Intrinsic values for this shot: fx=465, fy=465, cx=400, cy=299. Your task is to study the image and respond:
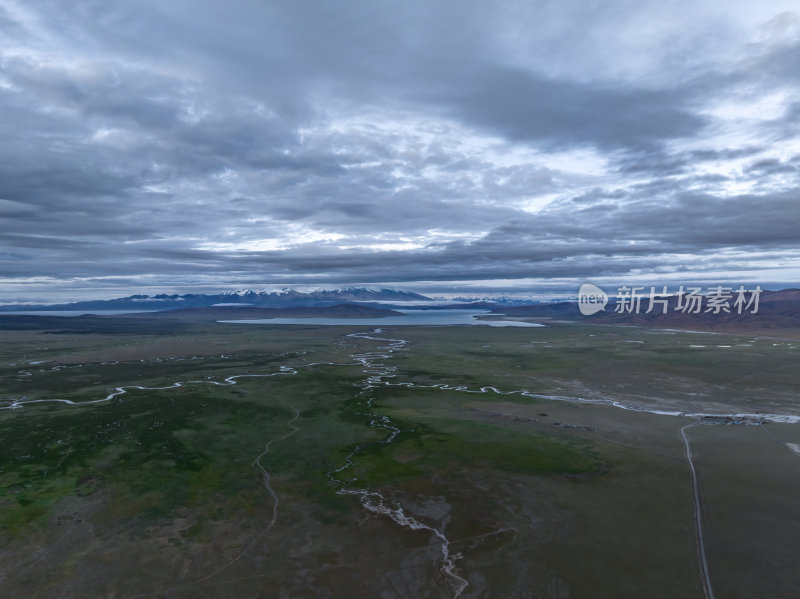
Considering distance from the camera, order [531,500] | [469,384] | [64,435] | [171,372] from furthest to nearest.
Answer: [171,372] < [469,384] < [64,435] < [531,500]

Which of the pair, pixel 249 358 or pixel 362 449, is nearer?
pixel 362 449

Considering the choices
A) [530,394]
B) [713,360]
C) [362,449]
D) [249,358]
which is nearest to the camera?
[362,449]

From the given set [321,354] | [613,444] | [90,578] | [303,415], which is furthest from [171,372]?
[613,444]

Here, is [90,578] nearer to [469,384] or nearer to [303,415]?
[303,415]

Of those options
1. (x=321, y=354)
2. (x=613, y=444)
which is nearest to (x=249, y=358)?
(x=321, y=354)

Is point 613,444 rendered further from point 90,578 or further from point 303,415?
point 90,578

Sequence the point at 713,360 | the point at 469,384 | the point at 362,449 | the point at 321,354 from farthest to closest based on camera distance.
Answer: the point at 321,354 → the point at 713,360 → the point at 469,384 → the point at 362,449
